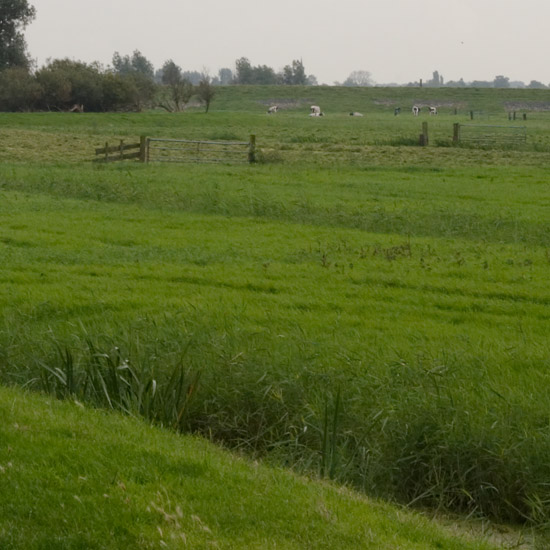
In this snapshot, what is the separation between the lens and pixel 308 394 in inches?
369

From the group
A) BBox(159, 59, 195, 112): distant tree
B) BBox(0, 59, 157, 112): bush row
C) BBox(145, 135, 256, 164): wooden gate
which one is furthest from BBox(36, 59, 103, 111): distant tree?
BBox(145, 135, 256, 164): wooden gate

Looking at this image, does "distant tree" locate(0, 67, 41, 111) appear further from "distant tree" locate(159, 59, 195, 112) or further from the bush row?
"distant tree" locate(159, 59, 195, 112)

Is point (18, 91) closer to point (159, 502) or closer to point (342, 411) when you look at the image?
point (342, 411)

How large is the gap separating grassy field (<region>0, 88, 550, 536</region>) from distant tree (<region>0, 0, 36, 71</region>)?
56667mm

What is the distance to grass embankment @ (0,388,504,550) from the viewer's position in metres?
5.61

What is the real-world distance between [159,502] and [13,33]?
8501 cm

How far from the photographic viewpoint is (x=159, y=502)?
5.96 meters

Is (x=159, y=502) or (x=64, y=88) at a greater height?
(x=64, y=88)

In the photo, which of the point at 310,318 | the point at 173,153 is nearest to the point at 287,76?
the point at 173,153

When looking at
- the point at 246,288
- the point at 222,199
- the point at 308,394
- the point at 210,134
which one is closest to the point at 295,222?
the point at 222,199

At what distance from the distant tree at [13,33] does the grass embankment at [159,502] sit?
79377mm

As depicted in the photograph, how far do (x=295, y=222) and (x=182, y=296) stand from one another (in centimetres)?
885

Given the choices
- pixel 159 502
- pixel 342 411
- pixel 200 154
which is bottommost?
pixel 342 411

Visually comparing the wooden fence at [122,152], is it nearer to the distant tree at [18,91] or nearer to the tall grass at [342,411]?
the tall grass at [342,411]
